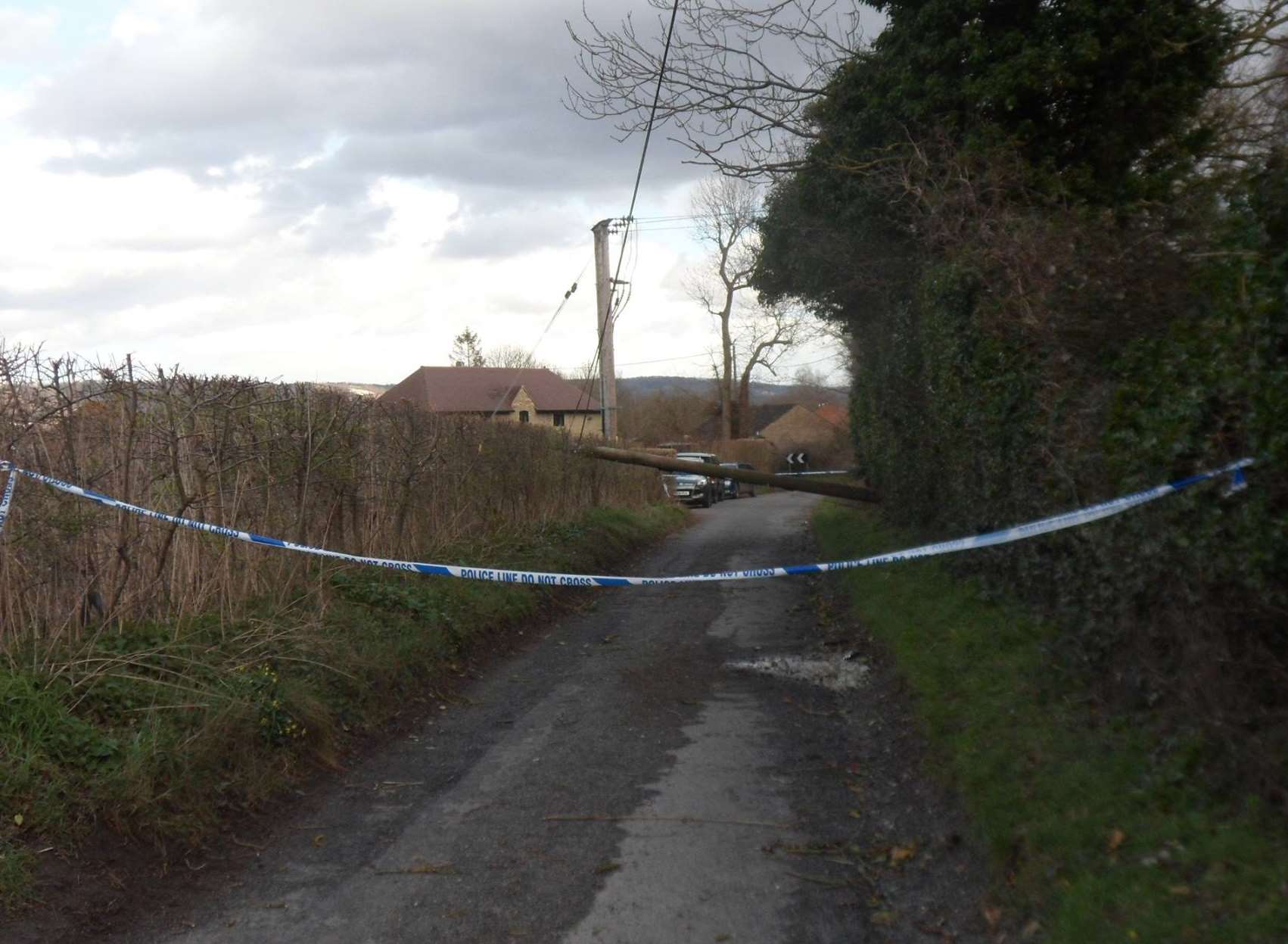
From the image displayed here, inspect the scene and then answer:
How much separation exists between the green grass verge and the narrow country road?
1.05ft

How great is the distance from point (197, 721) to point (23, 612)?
1.35 m

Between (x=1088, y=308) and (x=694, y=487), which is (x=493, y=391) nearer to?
(x=694, y=487)

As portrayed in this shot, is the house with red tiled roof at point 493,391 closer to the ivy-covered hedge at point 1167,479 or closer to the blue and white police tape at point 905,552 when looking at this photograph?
the blue and white police tape at point 905,552

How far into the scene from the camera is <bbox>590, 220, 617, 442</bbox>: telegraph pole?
2414cm

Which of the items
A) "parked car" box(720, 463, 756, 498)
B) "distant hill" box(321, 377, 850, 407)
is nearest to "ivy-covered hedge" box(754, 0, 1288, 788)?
"parked car" box(720, 463, 756, 498)

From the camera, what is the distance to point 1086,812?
16.2 ft

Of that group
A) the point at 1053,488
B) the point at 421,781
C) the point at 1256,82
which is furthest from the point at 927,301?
the point at 421,781

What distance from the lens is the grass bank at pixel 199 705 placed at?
217 inches

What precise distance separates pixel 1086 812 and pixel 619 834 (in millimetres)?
2339

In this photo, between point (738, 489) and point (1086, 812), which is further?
point (738, 489)

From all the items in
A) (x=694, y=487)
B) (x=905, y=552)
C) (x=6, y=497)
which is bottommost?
(x=694, y=487)

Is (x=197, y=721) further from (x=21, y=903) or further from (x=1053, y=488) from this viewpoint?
(x=1053, y=488)

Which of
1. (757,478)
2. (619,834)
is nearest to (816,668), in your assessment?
(619,834)

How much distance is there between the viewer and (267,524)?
940 centimetres
